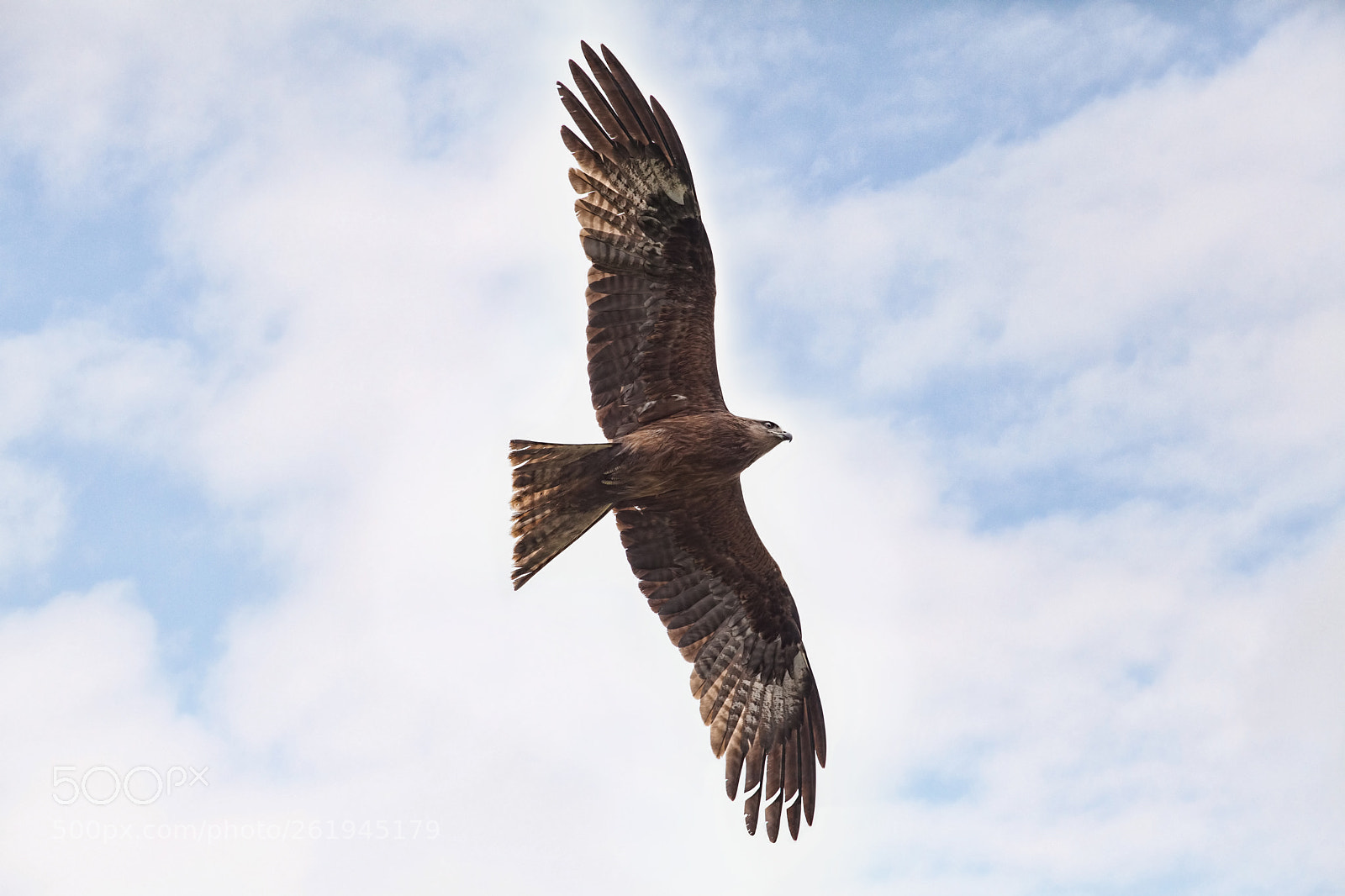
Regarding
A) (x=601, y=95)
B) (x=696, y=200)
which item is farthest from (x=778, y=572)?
(x=601, y=95)

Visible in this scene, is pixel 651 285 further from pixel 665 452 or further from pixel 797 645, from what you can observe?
pixel 797 645

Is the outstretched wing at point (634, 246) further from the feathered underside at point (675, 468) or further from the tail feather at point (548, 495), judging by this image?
the tail feather at point (548, 495)

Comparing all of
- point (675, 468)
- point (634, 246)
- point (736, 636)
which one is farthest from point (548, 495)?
point (736, 636)

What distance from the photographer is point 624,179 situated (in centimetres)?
1039

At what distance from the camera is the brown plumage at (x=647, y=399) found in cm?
1018

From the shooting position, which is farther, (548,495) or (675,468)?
(675,468)

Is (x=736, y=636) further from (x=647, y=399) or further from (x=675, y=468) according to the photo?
(x=647, y=399)

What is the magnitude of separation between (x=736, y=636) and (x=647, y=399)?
106 inches

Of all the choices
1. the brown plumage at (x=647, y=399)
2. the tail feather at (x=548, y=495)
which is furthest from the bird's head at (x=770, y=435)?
the tail feather at (x=548, y=495)

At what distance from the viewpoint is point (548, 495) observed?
33.2 feet

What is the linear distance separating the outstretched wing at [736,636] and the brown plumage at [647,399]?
21mm

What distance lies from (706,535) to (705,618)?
838 mm

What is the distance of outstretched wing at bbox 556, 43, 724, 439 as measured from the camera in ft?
33.9

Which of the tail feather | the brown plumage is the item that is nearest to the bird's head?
the brown plumage
